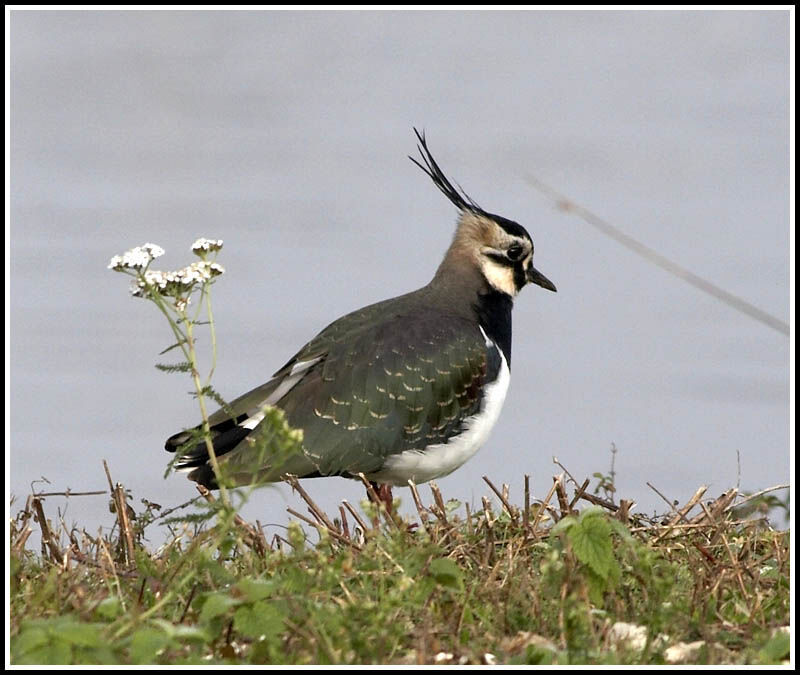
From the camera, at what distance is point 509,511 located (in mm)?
5395

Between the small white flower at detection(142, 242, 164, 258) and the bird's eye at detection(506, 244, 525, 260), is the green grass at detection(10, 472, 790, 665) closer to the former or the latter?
the small white flower at detection(142, 242, 164, 258)

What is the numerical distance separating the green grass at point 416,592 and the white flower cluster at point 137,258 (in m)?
1.00

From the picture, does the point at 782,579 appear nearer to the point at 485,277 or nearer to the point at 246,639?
the point at 246,639

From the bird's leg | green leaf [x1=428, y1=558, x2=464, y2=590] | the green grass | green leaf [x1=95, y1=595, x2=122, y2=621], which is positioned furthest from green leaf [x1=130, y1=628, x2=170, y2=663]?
the bird's leg

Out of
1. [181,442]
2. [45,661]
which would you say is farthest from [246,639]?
[181,442]

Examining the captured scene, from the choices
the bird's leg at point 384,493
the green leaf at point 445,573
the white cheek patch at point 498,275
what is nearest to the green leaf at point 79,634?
the green leaf at point 445,573

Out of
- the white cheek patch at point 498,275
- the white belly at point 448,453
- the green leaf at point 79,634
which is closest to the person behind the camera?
the green leaf at point 79,634

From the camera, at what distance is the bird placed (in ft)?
22.2

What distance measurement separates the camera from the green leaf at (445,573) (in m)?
4.17

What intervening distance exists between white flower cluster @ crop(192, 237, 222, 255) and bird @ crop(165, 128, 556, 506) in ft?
5.88

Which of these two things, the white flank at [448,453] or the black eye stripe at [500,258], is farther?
the black eye stripe at [500,258]

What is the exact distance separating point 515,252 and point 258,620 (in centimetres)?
475

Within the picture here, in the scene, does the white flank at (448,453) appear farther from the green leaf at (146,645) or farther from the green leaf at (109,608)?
the green leaf at (146,645)

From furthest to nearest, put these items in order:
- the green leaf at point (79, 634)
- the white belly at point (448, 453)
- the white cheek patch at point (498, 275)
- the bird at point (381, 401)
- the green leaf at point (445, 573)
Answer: the white cheek patch at point (498, 275) → the white belly at point (448, 453) → the bird at point (381, 401) → the green leaf at point (445, 573) → the green leaf at point (79, 634)
